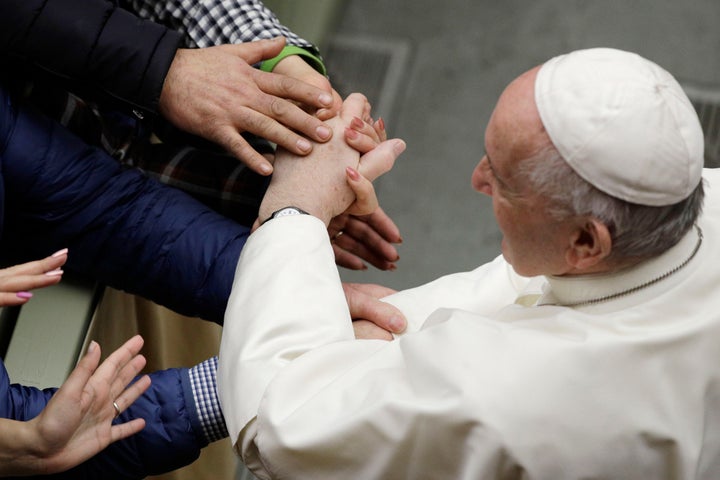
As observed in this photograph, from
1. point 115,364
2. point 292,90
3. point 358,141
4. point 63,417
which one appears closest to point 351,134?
point 358,141

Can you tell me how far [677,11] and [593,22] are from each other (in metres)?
0.25

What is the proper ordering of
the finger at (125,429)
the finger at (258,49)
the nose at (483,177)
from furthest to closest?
the finger at (258,49), the finger at (125,429), the nose at (483,177)

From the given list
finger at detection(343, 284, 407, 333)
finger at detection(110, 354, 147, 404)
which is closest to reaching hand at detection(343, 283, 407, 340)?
finger at detection(343, 284, 407, 333)

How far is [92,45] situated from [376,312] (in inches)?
23.4

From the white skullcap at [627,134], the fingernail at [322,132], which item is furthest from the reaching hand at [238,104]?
the white skullcap at [627,134]

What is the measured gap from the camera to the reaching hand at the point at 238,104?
5.04 ft

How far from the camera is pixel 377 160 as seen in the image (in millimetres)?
1551

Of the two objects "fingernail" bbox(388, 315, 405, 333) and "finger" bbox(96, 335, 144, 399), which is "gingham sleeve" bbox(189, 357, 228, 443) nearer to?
"finger" bbox(96, 335, 144, 399)

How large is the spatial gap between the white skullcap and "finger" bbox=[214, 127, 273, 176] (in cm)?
57

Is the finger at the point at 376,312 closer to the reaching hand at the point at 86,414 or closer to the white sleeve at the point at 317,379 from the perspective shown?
the white sleeve at the point at 317,379

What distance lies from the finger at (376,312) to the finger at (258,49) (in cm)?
44

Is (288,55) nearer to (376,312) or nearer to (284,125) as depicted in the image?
(284,125)

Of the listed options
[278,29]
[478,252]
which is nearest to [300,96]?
[278,29]

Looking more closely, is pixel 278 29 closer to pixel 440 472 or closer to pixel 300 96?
pixel 300 96
